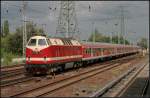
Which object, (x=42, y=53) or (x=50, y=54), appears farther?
(x=50, y=54)

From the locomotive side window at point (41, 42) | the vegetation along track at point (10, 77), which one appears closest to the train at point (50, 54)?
the locomotive side window at point (41, 42)

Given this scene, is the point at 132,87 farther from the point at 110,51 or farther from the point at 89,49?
the point at 110,51

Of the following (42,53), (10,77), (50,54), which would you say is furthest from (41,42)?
(10,77)

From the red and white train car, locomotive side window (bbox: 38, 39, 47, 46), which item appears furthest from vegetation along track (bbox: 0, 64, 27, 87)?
locomotive side window (bbox: 38, 39, 47, 46)

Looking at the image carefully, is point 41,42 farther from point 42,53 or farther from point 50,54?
point 50,54

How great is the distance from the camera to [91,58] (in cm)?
4281

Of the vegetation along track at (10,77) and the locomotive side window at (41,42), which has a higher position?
the locomotive side window at (41,42)

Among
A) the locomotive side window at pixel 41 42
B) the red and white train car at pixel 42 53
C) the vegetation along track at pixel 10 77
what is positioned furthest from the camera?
the locomotive side window at pixel 41 42

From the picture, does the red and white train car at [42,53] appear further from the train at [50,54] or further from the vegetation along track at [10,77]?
the vegetation along track at [10,77]

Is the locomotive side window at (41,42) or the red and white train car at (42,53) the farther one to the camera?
the locomotive side window at (41,42)

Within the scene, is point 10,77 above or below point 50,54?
below

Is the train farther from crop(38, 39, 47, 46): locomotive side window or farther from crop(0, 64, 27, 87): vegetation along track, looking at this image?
crop(0, 64, 27, 87): vegetation along track

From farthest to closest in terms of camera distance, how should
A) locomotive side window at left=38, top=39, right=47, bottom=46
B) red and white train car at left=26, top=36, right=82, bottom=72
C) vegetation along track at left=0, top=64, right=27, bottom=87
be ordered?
locomotive side window at left=38, top=39, right=47, bottom=46 → red and white train car at left=26, top=36, right=82, bottom=72 → vegetation along track at left=0, top=64, right=27, bottom=87

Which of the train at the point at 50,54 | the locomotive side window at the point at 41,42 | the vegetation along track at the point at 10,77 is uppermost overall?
the locomotive side window at the point at 41,42
